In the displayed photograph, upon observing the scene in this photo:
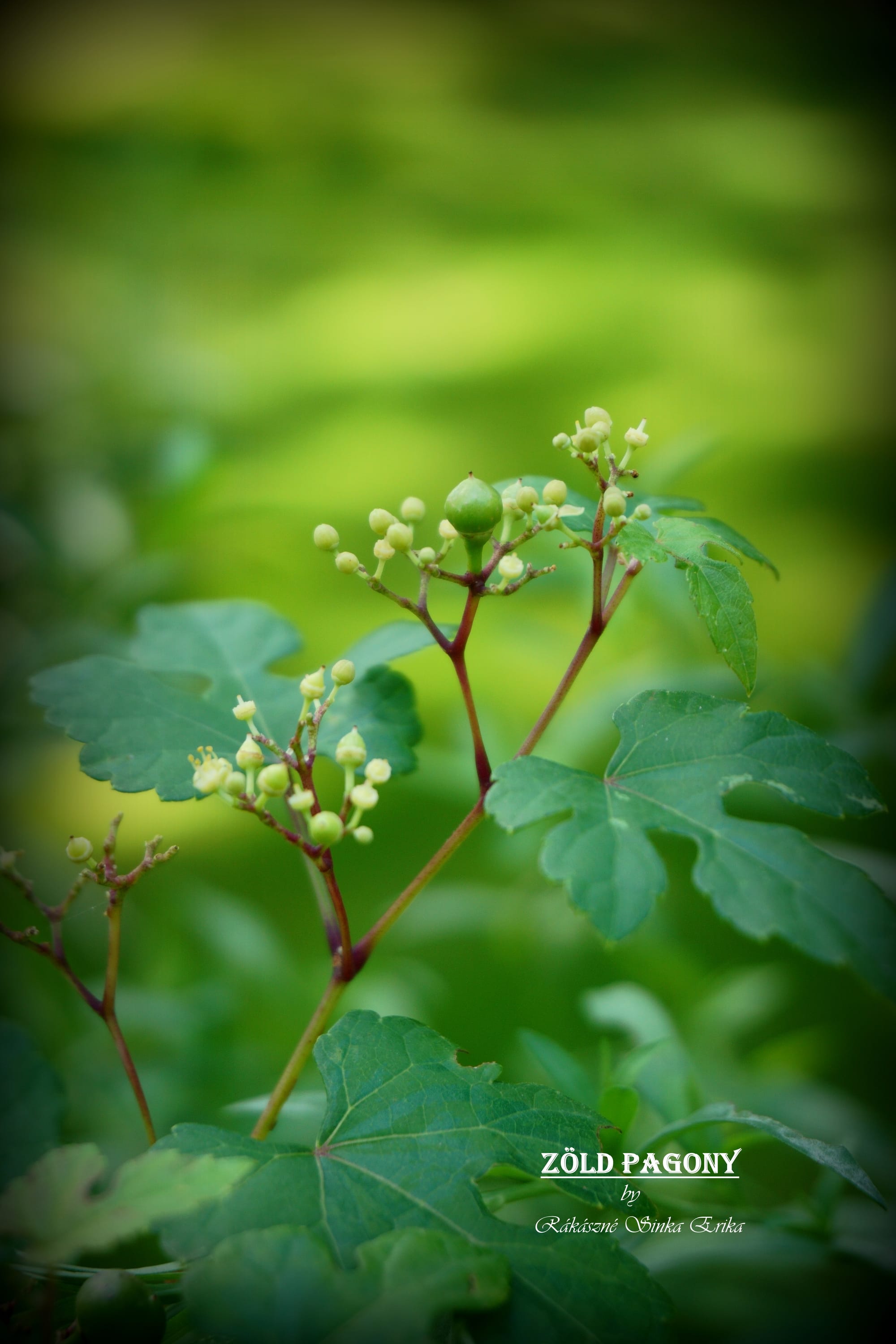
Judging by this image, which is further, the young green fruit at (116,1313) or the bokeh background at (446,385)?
the bokeh background at (446,385)

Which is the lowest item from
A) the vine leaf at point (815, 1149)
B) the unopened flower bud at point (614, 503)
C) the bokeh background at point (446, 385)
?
the vine leaf at point (815, 1149)

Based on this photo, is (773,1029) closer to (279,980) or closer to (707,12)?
(279,980)

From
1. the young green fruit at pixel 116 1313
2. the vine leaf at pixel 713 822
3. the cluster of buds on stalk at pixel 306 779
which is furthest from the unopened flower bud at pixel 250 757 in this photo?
the young green fruit at pixel 116 1313

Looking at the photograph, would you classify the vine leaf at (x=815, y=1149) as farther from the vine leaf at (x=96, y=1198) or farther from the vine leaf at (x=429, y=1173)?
the vine leaf at (x=96, y=1198)

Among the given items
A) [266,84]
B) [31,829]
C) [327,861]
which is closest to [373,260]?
[266,84]

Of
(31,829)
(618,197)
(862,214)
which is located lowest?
(31,829)

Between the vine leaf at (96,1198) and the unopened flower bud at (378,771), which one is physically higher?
the unopened flower bud at (378,771)

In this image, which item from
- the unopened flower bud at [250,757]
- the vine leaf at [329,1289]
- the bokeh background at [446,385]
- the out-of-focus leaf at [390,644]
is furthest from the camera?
the bokeh background at [446,385]
